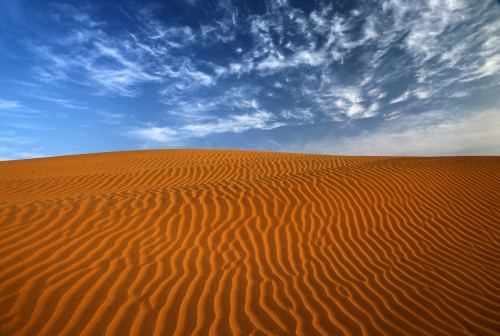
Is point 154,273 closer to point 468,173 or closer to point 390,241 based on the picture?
point 390,241

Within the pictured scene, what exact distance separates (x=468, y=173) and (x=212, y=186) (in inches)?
332

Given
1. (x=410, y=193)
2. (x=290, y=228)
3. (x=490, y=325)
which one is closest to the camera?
(x=490, y=325)

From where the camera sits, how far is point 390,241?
5512 mm

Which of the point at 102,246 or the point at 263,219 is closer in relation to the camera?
the point at 102,246

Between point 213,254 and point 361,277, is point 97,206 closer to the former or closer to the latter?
point 213,254

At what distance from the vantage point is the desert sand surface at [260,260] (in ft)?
10.5

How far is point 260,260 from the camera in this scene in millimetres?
4641

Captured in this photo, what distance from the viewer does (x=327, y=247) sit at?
5184 millimetres

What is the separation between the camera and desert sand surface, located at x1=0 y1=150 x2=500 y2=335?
321 centimetres

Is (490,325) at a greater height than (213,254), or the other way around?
(213,254)

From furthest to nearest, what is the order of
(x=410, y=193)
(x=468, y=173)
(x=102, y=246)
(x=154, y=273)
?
(x=468, y=173) < (x=410, y=193) < (x=102, y=246) < (x=154, y=273)

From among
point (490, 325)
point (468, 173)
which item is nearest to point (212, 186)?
point (490, 325)

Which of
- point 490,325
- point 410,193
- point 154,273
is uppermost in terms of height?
point 410,193

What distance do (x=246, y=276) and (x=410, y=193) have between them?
5.69 metres
